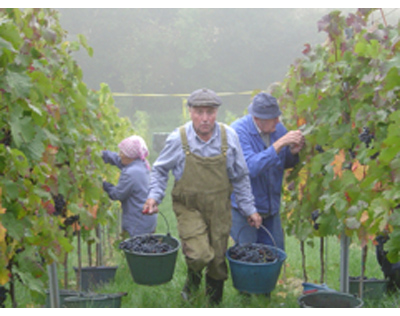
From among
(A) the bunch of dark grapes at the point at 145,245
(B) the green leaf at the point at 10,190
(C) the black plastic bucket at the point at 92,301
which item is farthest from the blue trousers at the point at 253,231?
(B) the green leaf at the point at 10,190

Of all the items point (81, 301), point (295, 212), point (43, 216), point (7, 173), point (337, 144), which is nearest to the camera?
point (7, 173)

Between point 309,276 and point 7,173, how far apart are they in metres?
3.47

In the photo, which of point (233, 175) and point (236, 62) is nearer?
point (233, 175)

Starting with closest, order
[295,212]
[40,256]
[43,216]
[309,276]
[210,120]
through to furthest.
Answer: [43,216]
[40,256]
[210,120]
[295,212]
[309,276]

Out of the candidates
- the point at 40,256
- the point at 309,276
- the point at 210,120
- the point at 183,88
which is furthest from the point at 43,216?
the point at 183,88

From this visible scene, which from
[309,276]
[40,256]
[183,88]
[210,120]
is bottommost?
[309,276]

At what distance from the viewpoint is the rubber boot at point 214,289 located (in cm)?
378

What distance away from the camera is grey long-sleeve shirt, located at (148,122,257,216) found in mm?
3572

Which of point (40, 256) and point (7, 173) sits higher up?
point (7, 173)

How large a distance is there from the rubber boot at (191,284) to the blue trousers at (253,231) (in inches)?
15.9

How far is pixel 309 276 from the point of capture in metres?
4.80

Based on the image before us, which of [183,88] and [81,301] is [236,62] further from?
[81,301]

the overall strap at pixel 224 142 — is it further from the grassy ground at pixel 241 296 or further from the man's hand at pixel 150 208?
the grassy ground at pixel 241 296

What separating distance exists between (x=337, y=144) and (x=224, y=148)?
3.00ft
